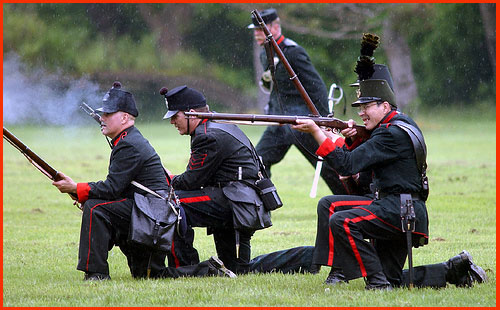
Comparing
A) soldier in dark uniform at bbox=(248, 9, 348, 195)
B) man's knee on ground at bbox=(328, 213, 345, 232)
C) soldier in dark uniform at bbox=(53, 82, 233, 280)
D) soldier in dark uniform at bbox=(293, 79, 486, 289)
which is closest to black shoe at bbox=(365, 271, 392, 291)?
soldier in dark uniform at bbox=(293, 79, 486, 289)

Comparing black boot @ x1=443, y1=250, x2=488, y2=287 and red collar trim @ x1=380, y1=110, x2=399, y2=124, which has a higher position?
red collar trim @ x1=380, y1=110, x2=399, y2=124

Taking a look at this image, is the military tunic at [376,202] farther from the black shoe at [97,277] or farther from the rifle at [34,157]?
the rifle at [34,157]

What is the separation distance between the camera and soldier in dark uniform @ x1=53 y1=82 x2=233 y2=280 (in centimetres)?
689

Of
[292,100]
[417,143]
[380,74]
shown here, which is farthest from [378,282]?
[292,100]

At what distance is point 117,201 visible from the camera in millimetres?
7000

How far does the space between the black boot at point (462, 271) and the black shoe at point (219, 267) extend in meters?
1.62

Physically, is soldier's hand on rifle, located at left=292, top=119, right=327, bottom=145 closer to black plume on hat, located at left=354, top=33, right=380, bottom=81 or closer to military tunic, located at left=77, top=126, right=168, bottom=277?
black plume on hat, located at left=354, top=33, right=380, bottom=81

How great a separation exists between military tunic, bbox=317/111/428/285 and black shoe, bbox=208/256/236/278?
1.05 m

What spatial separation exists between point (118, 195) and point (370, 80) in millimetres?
2017

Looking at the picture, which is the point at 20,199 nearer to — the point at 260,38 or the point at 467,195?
the point at 260,38

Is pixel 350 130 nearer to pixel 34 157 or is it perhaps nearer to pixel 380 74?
pixel 380 74

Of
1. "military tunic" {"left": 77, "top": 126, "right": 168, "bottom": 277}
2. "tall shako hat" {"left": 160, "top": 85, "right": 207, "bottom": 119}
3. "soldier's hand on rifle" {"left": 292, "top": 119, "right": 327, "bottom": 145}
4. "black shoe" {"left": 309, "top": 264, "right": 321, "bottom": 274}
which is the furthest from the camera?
"tall shako hat" {"left": 160, "top": 85, "right": 207, "bottom": 119}

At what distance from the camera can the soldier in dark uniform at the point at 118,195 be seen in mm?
6887

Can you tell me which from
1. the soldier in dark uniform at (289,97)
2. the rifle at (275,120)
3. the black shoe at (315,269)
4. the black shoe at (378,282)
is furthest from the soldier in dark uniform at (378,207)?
the soldier in dark uniform at (289,97)
